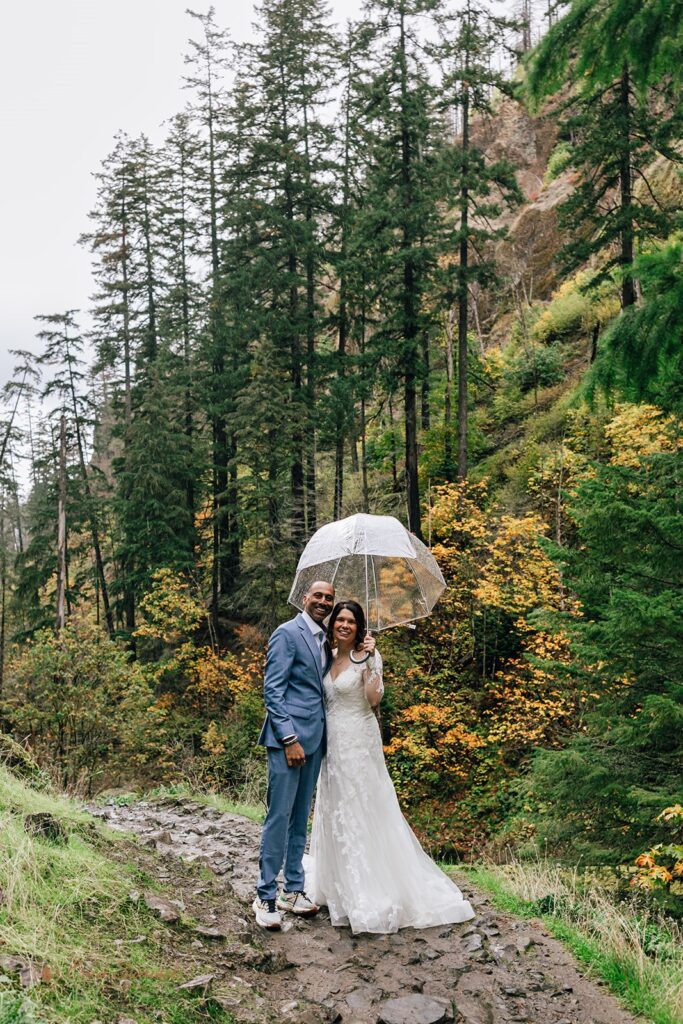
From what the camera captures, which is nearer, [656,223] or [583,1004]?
[583,1004]

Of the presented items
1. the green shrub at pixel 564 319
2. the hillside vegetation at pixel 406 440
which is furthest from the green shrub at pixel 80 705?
the green shrub at pixel 564 319

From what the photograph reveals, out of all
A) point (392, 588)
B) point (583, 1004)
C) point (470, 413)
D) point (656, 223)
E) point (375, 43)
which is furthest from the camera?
point (470, 413)

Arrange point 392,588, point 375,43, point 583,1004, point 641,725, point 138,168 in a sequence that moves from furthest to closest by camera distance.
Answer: point 138,168, point 375,43, point 641,725, point 392,588, point 583,1004

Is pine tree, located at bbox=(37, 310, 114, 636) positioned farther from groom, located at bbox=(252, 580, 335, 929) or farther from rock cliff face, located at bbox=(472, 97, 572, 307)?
groom, located at bbox=(252, 580, 335, 929)

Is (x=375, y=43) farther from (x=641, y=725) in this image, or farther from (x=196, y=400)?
(x=641, y=725)

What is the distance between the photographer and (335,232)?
24109mm

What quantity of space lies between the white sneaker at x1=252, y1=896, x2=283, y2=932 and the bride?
0.39m

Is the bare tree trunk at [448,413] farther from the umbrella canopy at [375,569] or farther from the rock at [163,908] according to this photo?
the rock at [163,908]

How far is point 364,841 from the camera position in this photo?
488 centimetres

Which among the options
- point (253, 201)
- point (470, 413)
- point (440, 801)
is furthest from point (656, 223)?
point (440, 801)

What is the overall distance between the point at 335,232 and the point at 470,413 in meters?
7.37

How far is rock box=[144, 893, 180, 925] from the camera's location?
398 centimetres

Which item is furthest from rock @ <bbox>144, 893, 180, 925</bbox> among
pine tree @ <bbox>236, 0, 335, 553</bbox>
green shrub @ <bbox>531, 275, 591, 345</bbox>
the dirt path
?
green shrub @ <bbox>531, 275, 591, 345</bbox>

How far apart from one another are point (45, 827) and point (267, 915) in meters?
1.45
